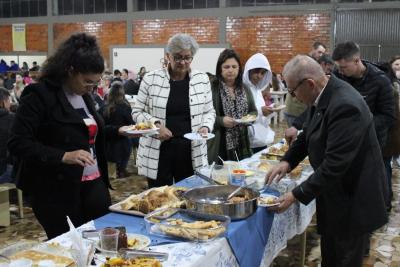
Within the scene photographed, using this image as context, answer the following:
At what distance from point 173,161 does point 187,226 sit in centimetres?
111

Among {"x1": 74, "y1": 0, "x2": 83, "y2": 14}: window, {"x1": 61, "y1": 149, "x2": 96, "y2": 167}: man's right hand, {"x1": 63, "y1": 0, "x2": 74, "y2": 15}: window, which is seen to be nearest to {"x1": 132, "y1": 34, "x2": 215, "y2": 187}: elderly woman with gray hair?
{"x1": 61, "y1": 149, "x2": 96, "y2": 167}: man's right hand

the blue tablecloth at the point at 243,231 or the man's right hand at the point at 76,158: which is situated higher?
the man's right hand at the point at 76,158

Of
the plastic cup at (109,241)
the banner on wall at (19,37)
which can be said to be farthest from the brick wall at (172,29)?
the plastic cup at (109,241)

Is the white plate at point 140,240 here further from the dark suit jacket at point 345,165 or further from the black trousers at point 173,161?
the black trousers at point 173,161

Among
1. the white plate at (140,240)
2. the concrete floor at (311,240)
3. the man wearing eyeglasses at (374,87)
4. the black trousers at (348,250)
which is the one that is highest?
the man wearing eyeglasses at (374,87)

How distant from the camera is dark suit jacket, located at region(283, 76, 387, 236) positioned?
73.9 inches

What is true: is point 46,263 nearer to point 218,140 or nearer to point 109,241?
point 109,241

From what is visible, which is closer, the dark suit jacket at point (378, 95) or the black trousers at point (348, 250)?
the black trousers at point (348, 250)

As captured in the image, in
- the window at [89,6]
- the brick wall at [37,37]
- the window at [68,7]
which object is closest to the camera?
the window at [89,6]

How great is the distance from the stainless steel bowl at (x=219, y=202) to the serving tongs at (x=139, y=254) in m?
0.41

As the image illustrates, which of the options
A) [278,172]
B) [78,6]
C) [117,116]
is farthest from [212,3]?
[278,172]

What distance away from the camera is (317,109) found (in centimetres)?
200

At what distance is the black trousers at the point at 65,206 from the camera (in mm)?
2037

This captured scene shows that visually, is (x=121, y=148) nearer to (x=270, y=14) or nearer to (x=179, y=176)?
(x=179, y=176)
